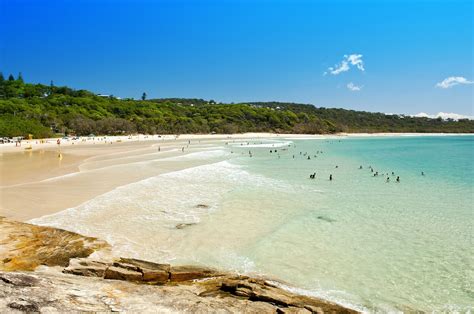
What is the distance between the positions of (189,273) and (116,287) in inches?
79.4

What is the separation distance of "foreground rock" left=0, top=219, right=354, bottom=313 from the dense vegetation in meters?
55.5

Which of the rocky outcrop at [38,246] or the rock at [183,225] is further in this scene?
the rock at [183,225]

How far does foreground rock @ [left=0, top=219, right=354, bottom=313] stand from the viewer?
4.64 m

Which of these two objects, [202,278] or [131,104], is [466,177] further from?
[131,104]

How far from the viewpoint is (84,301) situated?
15.5ft

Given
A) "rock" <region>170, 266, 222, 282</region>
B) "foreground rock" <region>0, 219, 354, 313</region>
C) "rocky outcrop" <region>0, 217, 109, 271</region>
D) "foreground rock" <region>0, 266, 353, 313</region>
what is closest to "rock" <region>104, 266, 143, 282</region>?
"foreground rock" <region>0, 219, 354, 313</region>

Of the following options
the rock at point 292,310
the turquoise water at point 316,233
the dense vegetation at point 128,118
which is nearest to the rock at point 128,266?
the turquoise water at point 316,233

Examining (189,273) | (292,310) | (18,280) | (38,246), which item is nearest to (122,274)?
(189,273)

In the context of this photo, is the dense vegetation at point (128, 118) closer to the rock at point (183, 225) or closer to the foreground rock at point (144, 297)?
the rock at point (183, 225)

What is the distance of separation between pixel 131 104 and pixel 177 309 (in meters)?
108

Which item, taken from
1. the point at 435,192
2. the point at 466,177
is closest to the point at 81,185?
the point at 435,192

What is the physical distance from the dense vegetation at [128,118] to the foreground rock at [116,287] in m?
55.5

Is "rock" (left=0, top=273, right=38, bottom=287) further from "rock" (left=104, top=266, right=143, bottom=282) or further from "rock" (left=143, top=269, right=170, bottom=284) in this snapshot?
"rock" (left=143, top=269, right=170, bottom=284)

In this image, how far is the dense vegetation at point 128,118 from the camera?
222ft
